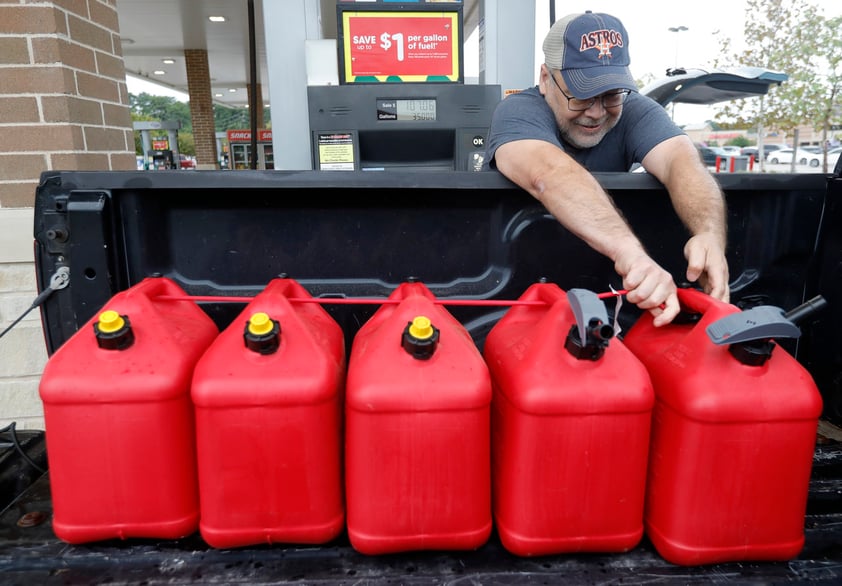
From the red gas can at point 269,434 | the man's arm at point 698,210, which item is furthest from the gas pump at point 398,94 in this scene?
the red gas can at point 269,434

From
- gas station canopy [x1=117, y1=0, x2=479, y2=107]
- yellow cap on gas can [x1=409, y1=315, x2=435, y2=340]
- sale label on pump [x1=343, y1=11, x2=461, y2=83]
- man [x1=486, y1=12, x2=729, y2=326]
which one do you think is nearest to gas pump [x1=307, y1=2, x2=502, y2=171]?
sale label on pump [x1=343, y1=11, x2=461, y2=83]

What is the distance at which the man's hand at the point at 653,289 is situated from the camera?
134 cm

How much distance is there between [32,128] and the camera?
96.4 inches

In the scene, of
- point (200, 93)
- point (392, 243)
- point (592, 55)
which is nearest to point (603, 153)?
point (592, 55)

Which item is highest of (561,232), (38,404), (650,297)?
(561,232)

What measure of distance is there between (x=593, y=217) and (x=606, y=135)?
32.0 inches

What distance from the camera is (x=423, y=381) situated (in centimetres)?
117

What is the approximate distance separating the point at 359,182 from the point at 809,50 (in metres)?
15.3

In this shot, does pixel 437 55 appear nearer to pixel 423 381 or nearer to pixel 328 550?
pixel 423 381

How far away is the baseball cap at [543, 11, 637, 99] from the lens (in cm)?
186

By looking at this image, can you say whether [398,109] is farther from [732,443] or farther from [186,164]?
[186,164]

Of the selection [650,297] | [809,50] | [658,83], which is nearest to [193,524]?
[650,297]

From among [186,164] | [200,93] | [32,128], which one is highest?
[200,93]

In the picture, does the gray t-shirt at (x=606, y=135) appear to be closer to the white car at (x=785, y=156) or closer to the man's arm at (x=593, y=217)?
the man's arm at (x=593, y=217)
